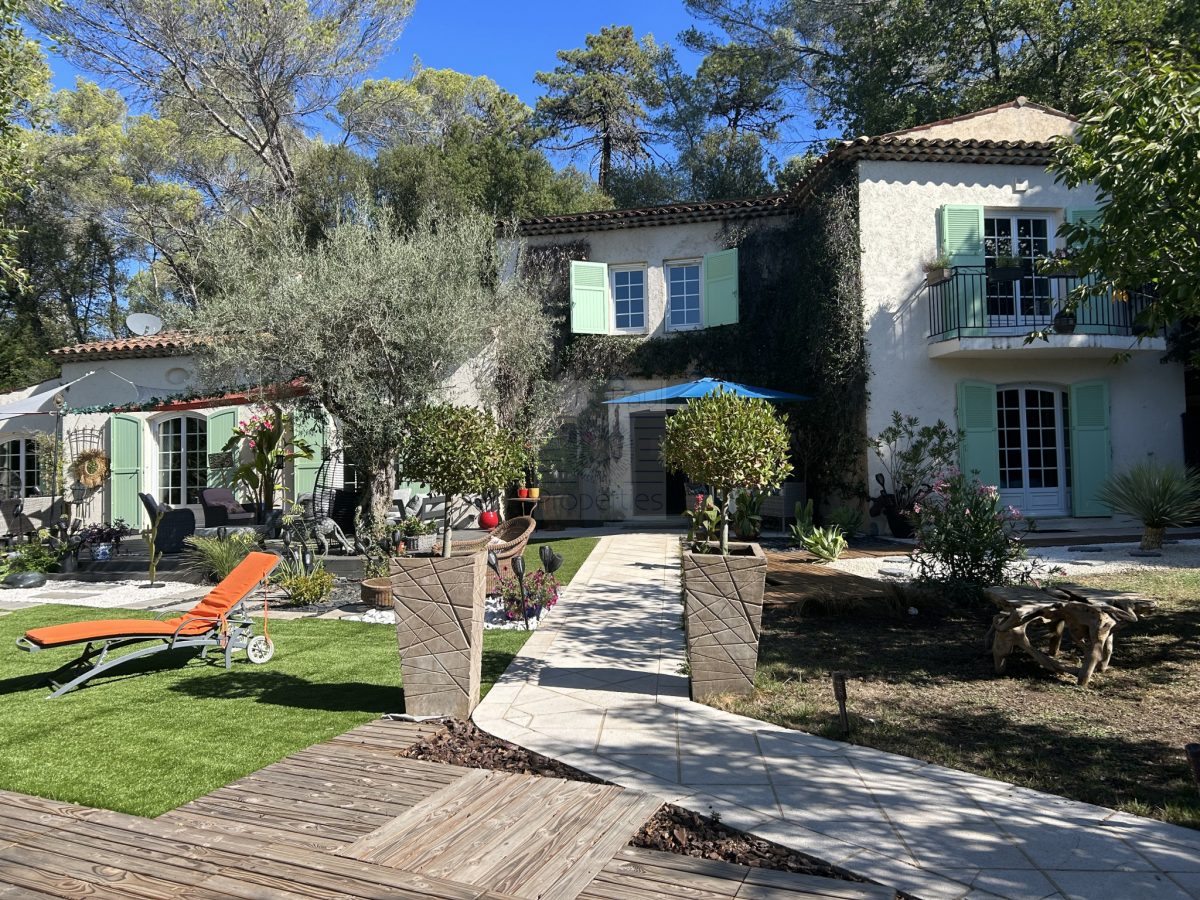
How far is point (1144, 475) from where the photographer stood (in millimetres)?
9898

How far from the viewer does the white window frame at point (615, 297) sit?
14.9m

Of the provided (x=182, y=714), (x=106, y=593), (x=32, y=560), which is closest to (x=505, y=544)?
(x=182, y=714)

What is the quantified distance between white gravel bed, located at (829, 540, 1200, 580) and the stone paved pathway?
406 cm

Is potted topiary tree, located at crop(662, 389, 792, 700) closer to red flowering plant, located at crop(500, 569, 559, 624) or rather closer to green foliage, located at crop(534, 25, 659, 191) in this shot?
red flowering plant, located at crop(500, 569, 559, 624)

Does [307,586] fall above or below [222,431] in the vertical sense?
below

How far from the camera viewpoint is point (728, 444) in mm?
4742

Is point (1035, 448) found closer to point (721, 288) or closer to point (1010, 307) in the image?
point (1010, 307)

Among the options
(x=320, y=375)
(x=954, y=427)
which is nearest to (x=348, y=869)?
(x=320, y=375)

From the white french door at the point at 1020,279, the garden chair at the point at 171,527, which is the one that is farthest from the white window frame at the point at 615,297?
the garden chair at the point at 171,527

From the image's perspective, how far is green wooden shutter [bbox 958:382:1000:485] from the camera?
12395 millimetres

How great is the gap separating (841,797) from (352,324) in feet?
26.0

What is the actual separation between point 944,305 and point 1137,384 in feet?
12.1

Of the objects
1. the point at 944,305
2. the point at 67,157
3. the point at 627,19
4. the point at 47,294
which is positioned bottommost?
the point at 944,305

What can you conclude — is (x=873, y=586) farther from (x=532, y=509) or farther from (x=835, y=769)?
(x=532, y=509)
